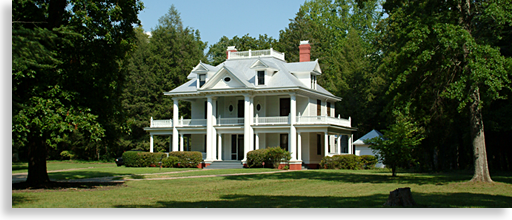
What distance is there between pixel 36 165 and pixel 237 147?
78.0 feet

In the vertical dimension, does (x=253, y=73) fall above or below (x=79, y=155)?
above

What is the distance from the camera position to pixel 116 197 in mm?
14438

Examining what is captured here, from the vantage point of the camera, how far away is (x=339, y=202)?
501 inches

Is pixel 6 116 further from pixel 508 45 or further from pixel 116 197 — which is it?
pixel 508 45

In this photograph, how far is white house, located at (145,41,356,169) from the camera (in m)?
37.7

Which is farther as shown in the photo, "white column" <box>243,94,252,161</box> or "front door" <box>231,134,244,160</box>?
"front door" <box>231,134,244,160</box>

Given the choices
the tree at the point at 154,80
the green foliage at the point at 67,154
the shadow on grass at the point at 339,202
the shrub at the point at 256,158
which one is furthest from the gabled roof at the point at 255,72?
the shadow on grass at the point at 339,202

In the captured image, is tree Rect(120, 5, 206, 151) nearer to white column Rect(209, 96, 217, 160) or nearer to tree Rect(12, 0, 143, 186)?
white column Rect(209, 96, 217, 160)

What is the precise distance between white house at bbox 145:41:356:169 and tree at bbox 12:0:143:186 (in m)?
19.1

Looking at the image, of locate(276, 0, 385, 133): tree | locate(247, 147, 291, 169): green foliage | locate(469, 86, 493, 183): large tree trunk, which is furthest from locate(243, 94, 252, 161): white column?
locate(469, 86, 493, 183): large tree trunk

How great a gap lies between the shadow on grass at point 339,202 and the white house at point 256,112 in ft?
70.7

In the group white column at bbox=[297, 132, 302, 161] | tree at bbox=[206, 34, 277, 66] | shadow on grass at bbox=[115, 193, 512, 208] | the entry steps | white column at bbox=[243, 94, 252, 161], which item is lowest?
the entry steps
